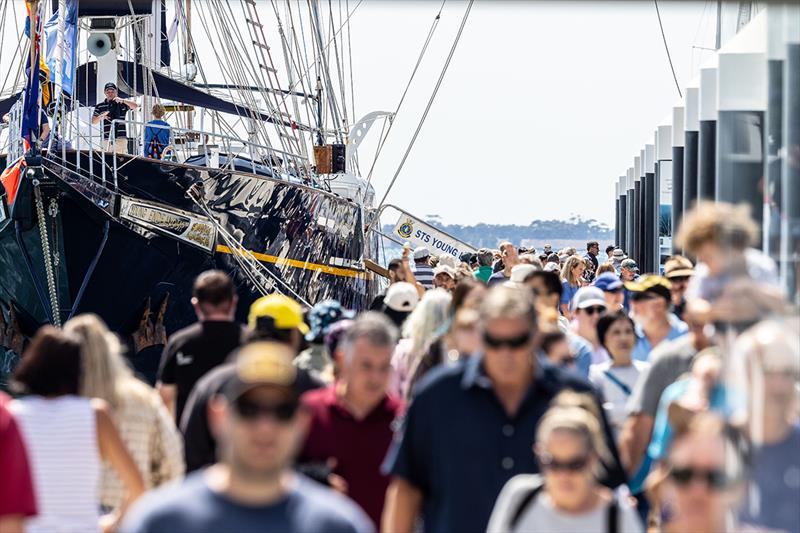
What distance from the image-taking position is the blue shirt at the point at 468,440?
4.95 m

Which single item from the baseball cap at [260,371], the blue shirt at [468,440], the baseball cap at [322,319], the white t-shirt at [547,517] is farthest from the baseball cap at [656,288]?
the baseball cap at [260,371]

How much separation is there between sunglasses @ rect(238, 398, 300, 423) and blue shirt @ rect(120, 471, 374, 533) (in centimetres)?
18

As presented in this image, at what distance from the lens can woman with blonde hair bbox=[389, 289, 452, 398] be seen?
6910mm

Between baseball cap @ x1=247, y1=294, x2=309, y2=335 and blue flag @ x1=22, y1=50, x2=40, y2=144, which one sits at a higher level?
blue flag @ x1=22, y1=50, x2=40, y2=144

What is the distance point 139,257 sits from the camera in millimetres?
18219

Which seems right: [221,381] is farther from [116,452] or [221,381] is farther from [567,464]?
[567,464]

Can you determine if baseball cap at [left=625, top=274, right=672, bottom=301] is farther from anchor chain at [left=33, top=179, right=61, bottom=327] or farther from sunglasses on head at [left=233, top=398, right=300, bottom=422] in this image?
anchor chain at [left=33, top=179, right=61, bottom=327]

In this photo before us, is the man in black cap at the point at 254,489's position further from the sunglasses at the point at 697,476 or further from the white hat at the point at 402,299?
the white hat at the point at 402,299

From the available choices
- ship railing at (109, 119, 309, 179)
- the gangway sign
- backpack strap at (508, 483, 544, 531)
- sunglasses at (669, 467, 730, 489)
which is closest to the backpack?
backpack strap at (508, 483, 544, 531)

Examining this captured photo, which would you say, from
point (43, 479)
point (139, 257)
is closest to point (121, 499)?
point (43, 479)

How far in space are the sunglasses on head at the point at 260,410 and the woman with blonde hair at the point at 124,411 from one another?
6.37ft

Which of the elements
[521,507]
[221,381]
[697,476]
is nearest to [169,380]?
[221,381]

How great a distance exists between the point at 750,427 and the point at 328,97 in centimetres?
1870

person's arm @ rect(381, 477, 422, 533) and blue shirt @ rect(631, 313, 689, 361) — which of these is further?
blue shirt @ rect(631, 313, 689, 361)
